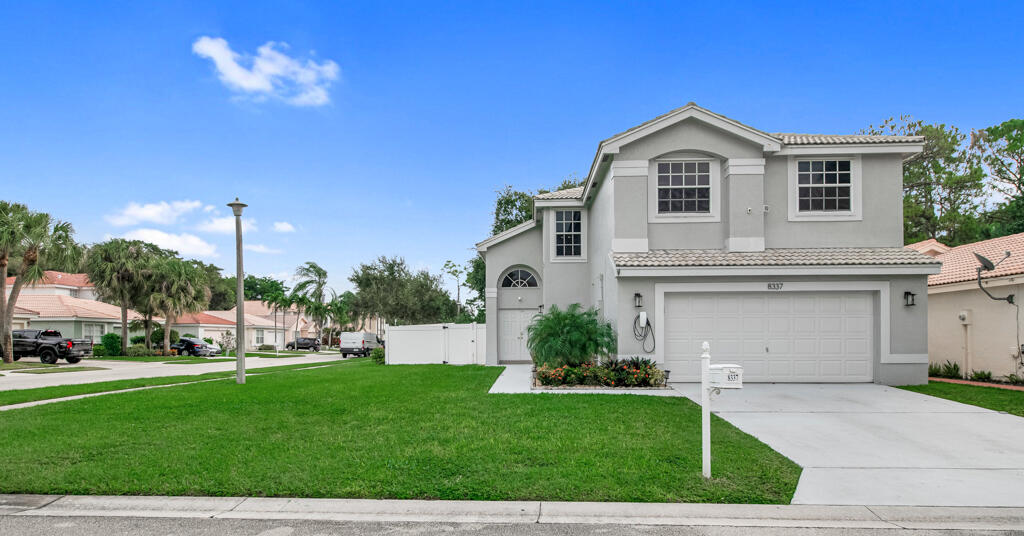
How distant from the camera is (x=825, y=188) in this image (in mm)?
14930

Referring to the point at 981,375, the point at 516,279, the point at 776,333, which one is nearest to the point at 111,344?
the point at 516,279

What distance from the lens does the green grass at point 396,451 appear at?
5.44 meters

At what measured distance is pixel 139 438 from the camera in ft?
25.1

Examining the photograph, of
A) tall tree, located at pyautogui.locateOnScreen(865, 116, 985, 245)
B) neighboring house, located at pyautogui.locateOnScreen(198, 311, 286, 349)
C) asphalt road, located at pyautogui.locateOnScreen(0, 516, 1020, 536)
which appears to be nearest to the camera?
asphalt road, located at pyautogui.locateOnScreen(0, 516, 1020, 536)

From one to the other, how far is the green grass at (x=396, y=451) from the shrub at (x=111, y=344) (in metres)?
29.7

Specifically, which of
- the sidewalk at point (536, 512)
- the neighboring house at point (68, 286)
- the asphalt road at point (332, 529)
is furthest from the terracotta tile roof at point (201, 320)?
the asphalt road at point (332, 529)

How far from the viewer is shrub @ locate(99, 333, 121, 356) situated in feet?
118

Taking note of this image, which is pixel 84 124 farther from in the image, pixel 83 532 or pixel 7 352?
pixel 83 532

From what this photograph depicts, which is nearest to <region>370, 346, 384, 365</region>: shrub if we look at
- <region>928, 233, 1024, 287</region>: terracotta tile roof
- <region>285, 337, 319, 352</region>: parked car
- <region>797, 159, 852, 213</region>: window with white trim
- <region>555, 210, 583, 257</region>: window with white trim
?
<region>555, 210, 583, 257</region>: window with white trim

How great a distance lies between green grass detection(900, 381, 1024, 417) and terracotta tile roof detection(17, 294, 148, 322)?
1790 inches

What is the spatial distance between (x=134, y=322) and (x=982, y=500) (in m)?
45.8

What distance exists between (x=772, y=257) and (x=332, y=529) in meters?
12.1

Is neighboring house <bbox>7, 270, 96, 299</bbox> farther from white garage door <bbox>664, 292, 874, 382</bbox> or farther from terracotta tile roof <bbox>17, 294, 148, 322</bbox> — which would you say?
white garage door <bbox>664, 292, 874, 382</bbox>

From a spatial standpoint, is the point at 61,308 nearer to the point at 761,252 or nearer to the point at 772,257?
the point at 761,252
